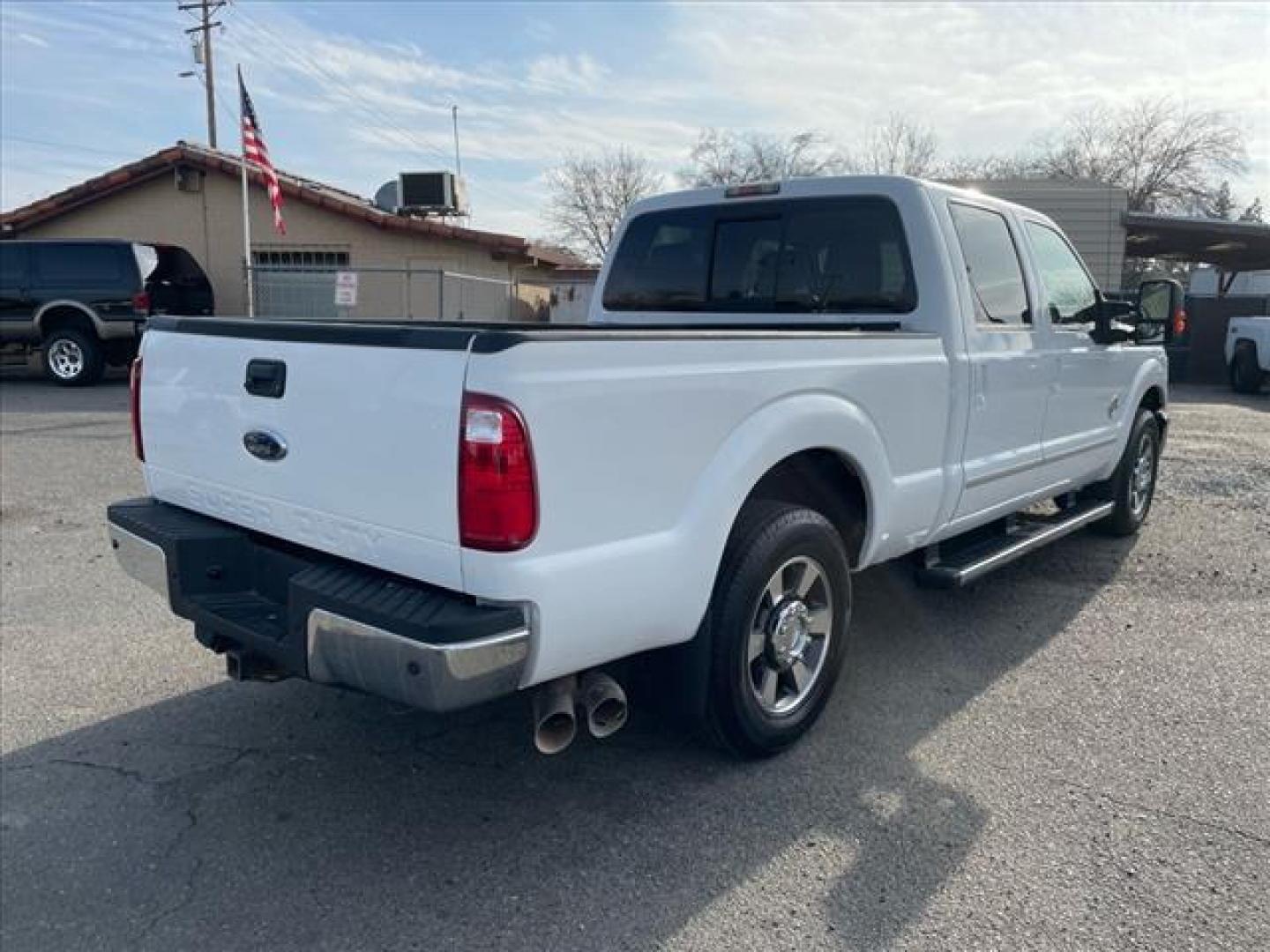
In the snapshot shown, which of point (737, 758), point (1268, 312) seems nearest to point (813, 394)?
point (737, 758)

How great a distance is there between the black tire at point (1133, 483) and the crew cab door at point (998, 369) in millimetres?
1760

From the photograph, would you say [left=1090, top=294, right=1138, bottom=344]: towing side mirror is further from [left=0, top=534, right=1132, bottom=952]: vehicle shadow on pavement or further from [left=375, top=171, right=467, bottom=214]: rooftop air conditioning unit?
[left=375, top=171, right=467, bottom=214]: rooftop air conditioning unit

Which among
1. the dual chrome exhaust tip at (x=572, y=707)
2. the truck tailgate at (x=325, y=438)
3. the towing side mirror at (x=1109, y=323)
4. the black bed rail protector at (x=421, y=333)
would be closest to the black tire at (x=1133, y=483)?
the towing side mirror at (x=1109, y=323)

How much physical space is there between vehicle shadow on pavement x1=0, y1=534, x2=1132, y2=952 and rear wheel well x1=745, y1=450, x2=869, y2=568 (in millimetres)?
735

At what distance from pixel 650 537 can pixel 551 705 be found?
0.54 metres

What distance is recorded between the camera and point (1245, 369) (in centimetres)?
1738

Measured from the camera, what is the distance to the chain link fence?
17.8 meters

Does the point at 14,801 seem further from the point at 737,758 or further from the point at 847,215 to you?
the point at 847,215

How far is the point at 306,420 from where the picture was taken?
→ 276 centimetres

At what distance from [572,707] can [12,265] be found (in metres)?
16.2

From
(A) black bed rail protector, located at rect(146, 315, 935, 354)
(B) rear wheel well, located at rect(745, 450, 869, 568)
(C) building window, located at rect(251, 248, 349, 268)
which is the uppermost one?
(C) building window, located at rect(251, 248, 349, 268)

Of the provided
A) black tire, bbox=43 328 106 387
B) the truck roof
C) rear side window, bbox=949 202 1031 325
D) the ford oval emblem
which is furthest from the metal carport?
the ford oval emblem

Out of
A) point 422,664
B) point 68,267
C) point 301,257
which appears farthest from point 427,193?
point 422,664

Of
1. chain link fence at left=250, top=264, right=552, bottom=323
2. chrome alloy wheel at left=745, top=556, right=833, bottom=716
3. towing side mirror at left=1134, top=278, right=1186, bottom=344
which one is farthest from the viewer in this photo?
chain link fence at left=250, top=264, right=552, bottom=323
